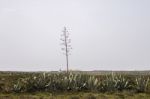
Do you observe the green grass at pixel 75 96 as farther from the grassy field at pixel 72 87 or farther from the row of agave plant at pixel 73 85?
the row of agave plant at pixel 73 85

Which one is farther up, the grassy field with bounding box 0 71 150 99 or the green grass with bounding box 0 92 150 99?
the grassy field with bounding box 0 71 150 99

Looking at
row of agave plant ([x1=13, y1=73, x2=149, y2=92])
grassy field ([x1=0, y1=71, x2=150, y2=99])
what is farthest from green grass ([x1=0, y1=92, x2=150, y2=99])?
row of agave plant ([x1=13, y1=73, x2=149, y2=92])

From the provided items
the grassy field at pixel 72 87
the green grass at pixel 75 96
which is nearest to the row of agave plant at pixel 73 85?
the grassy field at pixel 72 87

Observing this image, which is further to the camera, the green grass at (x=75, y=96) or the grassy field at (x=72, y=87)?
the grassy field at (x=72, y=87)

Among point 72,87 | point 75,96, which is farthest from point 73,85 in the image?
point 75,96

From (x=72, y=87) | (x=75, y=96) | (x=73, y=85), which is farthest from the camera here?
(x=73, y=85)

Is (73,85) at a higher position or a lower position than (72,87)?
higher

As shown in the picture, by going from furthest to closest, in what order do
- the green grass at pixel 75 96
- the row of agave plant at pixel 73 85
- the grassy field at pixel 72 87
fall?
the row of agave plant at pixel 73 85 → the grassy field at pixel 72 87 → the green grass at pixel 75 96

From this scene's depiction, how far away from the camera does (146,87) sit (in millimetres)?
22047

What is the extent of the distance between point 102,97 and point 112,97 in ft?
1.87

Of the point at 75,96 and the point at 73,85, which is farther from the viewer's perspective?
the point at 73,85

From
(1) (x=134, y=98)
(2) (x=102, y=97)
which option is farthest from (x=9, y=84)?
(1) (x=134, y=98)

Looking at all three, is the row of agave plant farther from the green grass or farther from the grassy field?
the green grass

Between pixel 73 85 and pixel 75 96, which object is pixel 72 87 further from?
pixel 75 96
